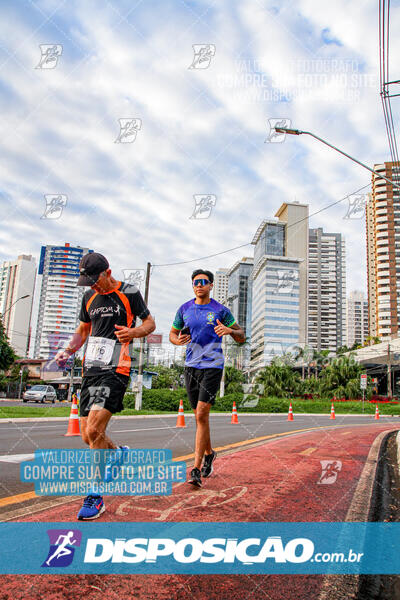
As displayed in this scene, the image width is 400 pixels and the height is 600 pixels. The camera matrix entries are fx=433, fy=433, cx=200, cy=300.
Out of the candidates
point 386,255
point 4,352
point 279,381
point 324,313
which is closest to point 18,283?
point 4,352

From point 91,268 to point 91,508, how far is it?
1633 millimetres

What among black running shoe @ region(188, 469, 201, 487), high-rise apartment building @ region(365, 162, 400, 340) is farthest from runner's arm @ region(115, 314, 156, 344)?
high-rise apartment building @ region(365, 162, 400, 340)

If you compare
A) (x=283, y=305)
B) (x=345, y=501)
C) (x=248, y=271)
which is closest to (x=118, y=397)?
(x=345, y=501)

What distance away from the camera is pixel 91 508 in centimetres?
276

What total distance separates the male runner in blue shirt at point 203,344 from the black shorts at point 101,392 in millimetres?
1072

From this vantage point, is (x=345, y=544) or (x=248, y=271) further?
(x=248, y=271)

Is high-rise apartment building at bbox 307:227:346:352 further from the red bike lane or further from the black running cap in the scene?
the black running cap

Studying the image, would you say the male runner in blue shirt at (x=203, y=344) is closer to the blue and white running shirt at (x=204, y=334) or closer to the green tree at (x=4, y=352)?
the blue and white running shirt at (x=204, y=334)

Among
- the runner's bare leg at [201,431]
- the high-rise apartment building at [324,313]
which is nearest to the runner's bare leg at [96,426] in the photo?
the runner's bare leg at [201,431]

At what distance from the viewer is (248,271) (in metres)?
183

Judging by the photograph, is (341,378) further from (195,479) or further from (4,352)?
(195,479)

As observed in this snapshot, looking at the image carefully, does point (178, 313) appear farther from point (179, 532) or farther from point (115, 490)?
point (179, 532)

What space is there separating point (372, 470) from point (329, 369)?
44673 mm

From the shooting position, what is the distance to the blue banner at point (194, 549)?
2.15m
